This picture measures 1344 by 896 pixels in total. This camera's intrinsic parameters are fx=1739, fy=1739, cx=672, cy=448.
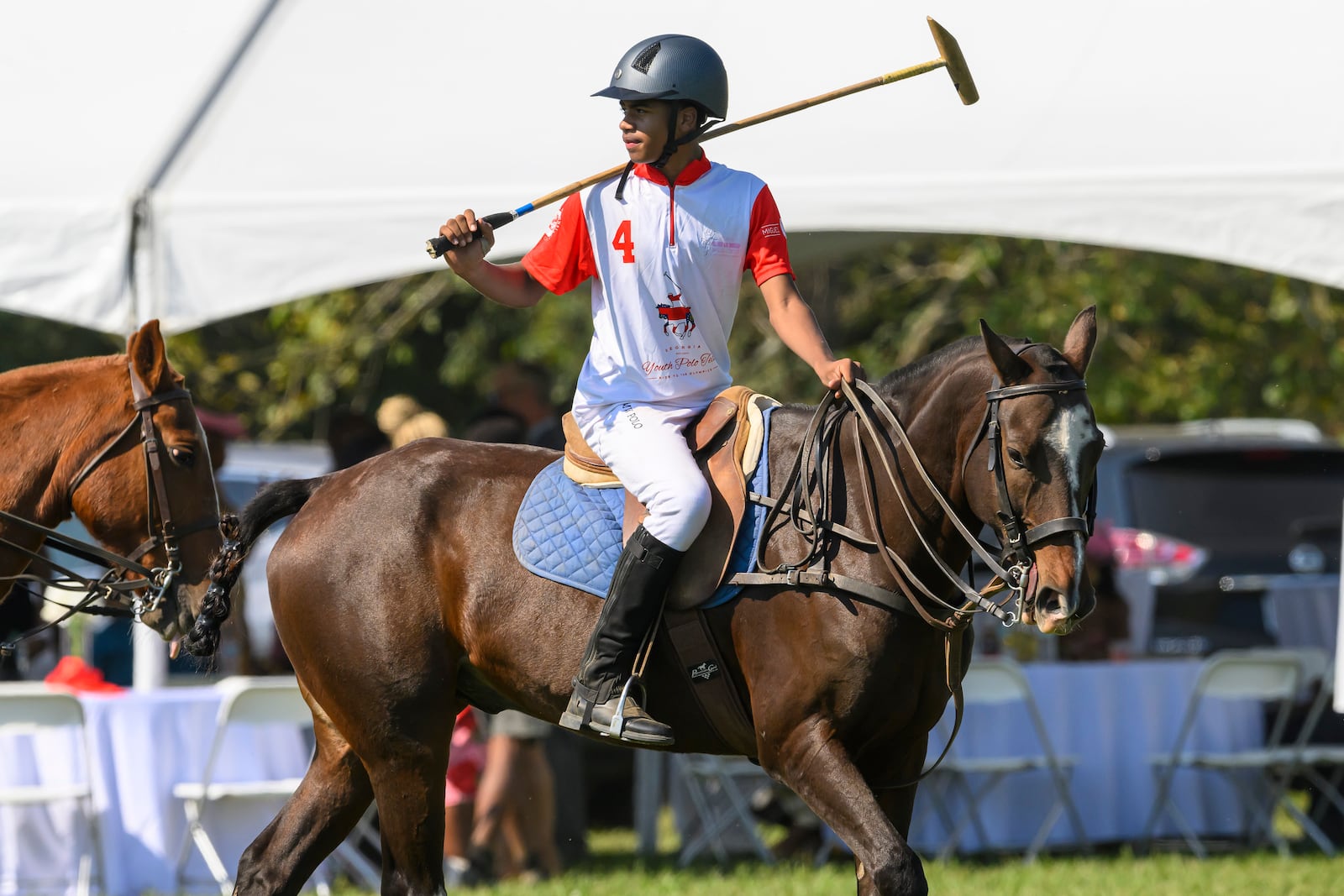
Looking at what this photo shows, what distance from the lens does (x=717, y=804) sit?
31.0 ft

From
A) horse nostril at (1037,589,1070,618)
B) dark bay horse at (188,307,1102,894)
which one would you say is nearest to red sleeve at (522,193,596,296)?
dark bay horse at (188,307,1102,894)

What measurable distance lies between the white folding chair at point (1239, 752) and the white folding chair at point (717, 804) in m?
2.10

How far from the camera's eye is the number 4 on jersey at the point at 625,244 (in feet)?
16.3

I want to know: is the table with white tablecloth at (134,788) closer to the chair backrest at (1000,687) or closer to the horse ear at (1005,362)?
the chair backrest at (1000,687)

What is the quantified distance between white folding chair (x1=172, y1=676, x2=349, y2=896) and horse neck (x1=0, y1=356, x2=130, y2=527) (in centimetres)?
236

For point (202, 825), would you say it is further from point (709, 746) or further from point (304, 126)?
point (709, 746)

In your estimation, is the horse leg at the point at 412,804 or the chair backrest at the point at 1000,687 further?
the chair backrest at the point at 1000,687

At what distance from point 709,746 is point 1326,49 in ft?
14.7

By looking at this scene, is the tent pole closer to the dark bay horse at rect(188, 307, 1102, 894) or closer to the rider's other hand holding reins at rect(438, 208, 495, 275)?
the dark bay horse at rect(188, 307, 1102, 894)

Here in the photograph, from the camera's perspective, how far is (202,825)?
7.88 meters

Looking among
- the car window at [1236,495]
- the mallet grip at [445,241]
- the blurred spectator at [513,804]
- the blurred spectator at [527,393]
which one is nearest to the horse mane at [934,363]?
the mallet grip at [445,241]

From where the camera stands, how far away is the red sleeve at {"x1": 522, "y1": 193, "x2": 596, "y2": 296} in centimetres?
509

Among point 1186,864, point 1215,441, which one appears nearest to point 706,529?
point 1186,864

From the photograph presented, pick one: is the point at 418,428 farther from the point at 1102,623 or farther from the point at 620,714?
the point at 620,714
